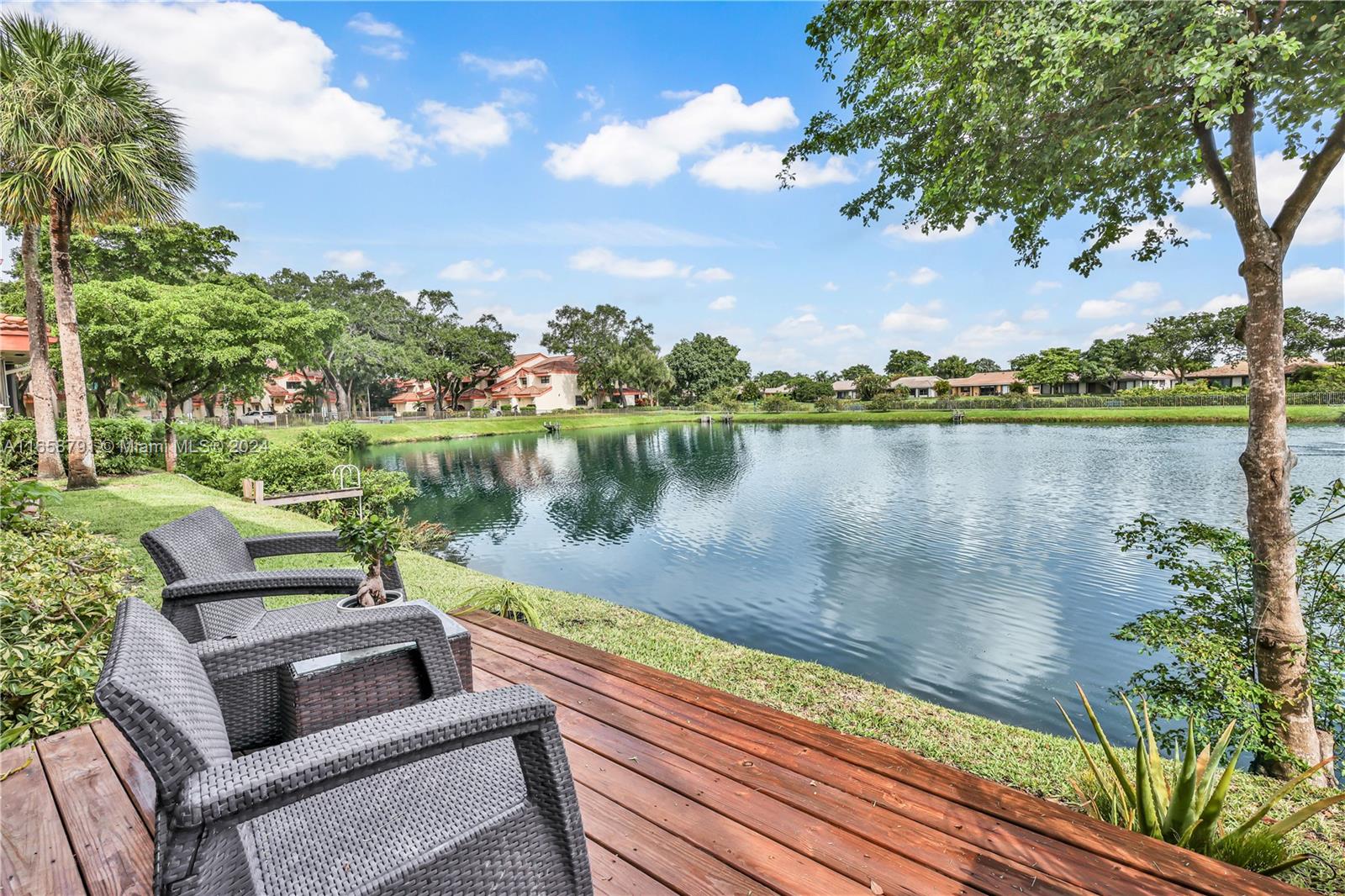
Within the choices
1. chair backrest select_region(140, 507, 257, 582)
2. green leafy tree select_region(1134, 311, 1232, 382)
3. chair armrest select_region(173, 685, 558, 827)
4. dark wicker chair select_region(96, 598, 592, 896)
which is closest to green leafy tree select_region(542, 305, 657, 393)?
green leafy tree select_region(1134, 311, 1232, 382)

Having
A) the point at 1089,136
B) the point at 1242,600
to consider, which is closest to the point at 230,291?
the point at 1089,136

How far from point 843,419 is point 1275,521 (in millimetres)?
37148

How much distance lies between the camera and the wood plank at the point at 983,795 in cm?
132

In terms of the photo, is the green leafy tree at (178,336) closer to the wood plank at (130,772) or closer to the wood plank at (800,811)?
the wood plank at (130,772)

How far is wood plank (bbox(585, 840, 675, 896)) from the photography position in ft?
4.27

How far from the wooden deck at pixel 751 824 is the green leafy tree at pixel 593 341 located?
141ft

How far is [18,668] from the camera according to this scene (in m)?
2.11

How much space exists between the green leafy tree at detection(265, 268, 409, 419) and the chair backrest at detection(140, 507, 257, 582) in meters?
33.7

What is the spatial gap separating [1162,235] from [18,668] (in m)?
6.43

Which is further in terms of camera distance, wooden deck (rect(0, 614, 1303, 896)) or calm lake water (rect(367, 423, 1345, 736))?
calm lake water (rect(367, 423, 1345, 736))

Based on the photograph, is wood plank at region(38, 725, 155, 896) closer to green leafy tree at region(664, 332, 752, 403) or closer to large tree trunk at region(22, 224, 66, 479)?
large tree trunk at region(22, 224, 66, 479)

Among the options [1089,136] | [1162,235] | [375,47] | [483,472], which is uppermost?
[375,47]

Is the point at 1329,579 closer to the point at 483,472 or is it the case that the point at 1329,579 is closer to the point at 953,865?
the point at 953,865

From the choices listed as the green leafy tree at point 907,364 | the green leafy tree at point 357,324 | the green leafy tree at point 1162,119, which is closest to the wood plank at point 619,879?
the green leafy tree at point 1162,119
